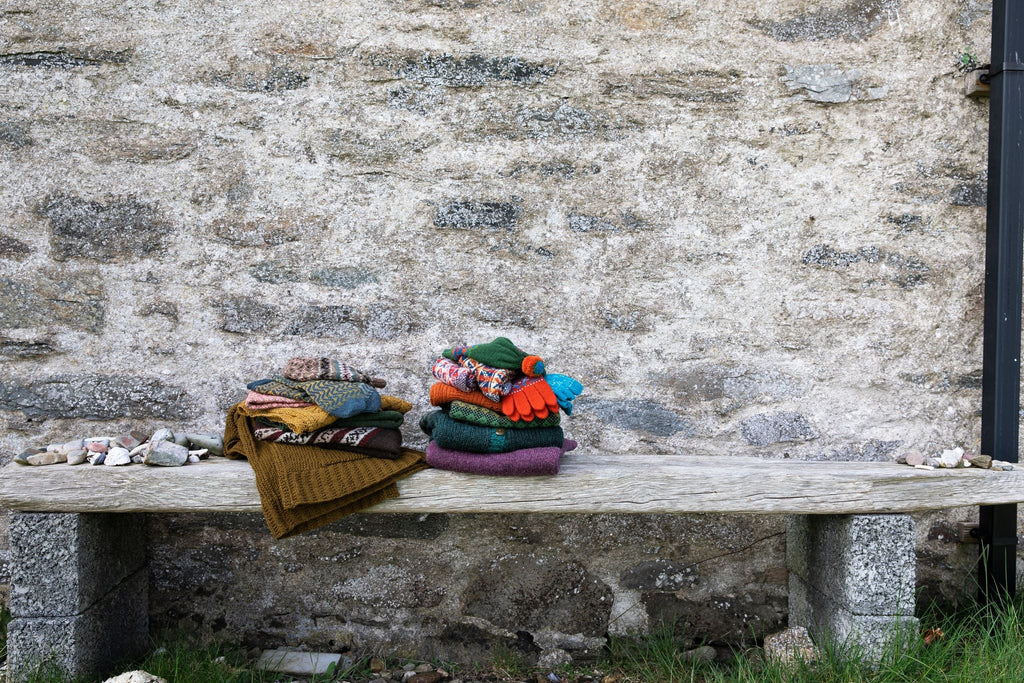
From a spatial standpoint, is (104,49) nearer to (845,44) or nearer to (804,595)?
(845,44)

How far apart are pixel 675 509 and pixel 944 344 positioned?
122 cm

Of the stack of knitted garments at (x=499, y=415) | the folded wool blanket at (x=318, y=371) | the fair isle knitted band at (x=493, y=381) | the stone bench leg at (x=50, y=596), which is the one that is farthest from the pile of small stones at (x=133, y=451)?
the fair isle knitted band at (x=493, y=381)

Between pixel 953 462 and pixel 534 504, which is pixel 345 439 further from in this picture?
pixel 953 462

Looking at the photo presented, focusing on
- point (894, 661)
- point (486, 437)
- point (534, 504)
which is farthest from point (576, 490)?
point (894, 661)

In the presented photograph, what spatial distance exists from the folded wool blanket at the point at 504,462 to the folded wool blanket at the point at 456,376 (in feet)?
0.61

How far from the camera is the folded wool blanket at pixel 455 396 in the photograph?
1.98 m

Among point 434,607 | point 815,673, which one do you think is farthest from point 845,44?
point 434,607

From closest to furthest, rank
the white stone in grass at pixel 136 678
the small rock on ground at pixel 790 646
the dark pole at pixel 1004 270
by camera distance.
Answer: the white stone in grass at pixel 136 678 → the small rock on ground at pixel 790 646 → the dark pole at pixel 1004 270

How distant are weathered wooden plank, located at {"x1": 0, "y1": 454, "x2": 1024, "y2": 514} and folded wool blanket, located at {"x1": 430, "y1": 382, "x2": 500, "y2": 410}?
20 centimetres

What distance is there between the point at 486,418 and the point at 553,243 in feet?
2.51

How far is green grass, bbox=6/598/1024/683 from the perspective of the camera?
6.38 ft

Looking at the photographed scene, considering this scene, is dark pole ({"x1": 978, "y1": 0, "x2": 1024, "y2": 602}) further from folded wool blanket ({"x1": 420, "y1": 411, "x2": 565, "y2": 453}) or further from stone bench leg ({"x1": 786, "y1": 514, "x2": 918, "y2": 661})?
folded wool blanket ({"x1": 420, "y1": 411, "x2": 565, "y2": 453})

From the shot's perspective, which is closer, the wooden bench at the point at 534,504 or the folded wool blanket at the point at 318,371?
the wooden bench at the point at 534,504

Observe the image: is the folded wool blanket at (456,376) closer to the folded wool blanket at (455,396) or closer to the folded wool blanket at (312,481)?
the folded wool blanket at (455,396)
